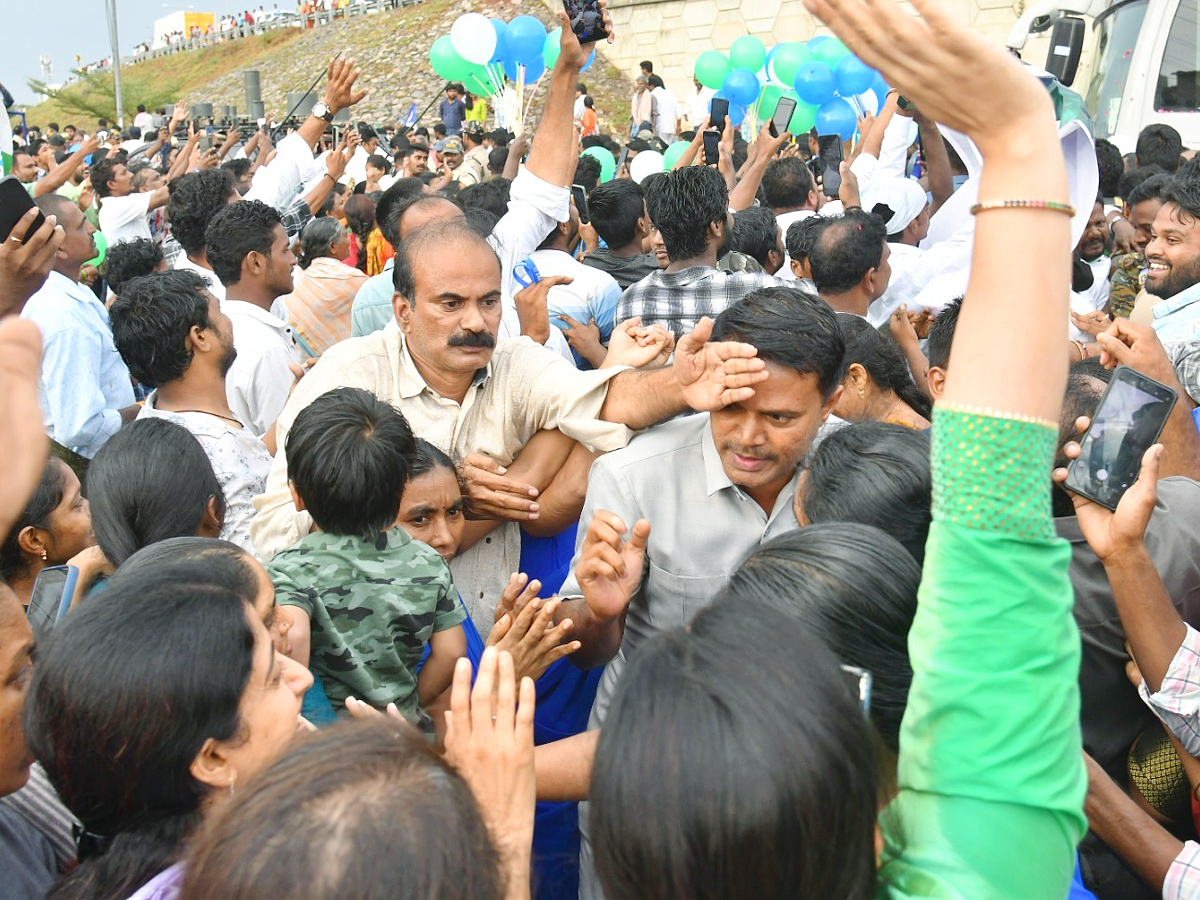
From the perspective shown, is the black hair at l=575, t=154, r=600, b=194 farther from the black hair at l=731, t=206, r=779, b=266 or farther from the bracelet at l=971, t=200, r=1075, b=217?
the bracelet at l=971, t=200, r=1075, b=217

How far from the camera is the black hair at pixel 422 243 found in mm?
2857

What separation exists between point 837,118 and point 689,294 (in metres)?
6.62

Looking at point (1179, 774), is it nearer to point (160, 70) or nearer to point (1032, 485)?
point (1032, 485)

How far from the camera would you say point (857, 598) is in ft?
4.69

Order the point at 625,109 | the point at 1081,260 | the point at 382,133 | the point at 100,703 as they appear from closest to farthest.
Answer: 1. the point at 100,703
2. the point at 1081,260
3. the point at 382,133
4. the point at 625,109

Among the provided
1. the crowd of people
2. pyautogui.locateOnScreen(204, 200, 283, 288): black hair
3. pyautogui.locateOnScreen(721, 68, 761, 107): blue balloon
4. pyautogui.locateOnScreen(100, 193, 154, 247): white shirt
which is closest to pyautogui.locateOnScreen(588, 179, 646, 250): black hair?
the crowd of people

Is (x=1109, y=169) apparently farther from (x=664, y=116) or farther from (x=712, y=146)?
(x=664, y=116)

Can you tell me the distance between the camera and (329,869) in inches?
36.6

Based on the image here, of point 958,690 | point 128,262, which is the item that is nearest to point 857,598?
point 958,690

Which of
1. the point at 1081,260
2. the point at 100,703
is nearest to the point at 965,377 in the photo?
the point at 100,703

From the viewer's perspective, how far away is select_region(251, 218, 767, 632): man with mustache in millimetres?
2652

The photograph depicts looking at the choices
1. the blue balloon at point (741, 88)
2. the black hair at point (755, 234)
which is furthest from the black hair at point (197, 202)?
the blue balloon at point (741, 88)

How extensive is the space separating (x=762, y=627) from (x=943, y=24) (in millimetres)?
596

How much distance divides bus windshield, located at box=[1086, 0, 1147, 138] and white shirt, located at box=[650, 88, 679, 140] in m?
8.29
